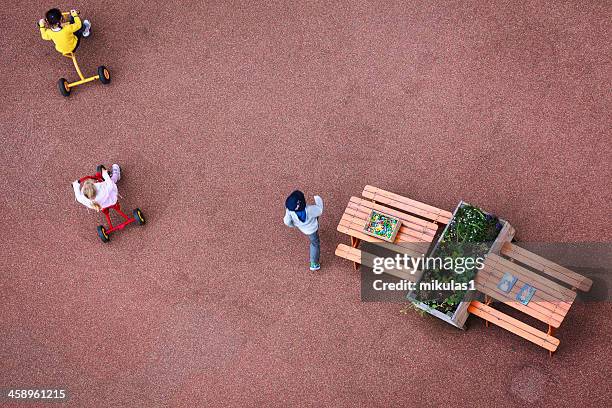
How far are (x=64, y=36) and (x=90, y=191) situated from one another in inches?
92.7

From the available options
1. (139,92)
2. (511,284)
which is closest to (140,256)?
(139,92)

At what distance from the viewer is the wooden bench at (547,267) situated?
8070mm

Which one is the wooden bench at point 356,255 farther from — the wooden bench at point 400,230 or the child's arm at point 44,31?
the child's arm at point 44,31

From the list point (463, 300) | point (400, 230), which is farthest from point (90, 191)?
point (463, 300)

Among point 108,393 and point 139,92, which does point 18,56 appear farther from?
point 108,393

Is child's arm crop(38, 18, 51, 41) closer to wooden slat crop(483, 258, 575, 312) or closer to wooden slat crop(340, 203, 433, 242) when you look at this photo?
wooden slat crop(340, 203, 433, 242)

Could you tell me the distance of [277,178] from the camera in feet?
30.0

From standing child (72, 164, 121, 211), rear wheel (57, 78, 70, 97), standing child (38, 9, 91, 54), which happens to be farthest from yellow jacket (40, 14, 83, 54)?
standing child (72, 164, 121, 211)

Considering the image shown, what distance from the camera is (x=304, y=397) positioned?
8164mm

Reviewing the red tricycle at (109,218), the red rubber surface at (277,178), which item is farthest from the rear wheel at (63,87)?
the red tricycle at (109,218)

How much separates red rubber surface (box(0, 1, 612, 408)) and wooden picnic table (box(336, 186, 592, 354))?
31cm

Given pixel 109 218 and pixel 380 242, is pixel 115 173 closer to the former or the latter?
pixel 109 218

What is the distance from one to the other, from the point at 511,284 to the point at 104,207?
5.17m

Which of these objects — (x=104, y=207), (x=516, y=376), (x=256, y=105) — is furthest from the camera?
(x=256, y=105)
